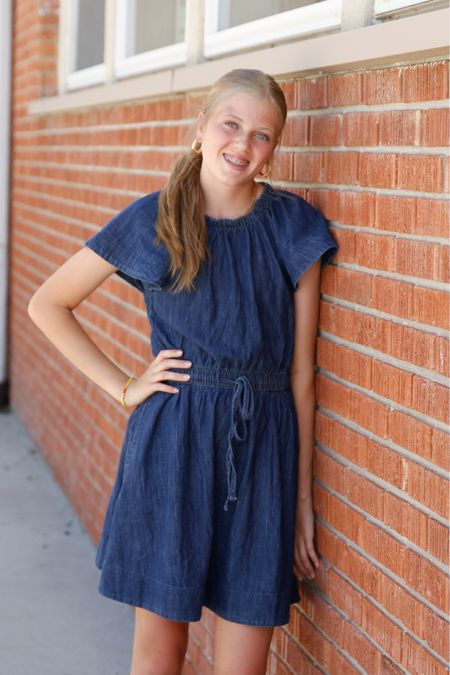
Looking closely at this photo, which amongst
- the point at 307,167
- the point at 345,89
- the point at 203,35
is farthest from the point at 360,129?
the point at 203,35

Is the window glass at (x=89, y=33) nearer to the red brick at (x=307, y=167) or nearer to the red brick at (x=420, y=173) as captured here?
the red brick at (x=307, y=167)

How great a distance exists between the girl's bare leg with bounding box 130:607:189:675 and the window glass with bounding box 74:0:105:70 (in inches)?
137

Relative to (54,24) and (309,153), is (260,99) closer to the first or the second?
(309,153)

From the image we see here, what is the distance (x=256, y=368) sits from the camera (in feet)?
9.68

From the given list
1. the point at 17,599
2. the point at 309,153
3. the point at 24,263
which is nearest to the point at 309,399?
the point at 309,153

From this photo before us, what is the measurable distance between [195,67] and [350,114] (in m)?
1.31

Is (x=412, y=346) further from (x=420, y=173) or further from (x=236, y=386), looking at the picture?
(x=236, y=386)

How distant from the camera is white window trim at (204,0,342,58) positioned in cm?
306

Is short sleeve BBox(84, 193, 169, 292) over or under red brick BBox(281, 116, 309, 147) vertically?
under

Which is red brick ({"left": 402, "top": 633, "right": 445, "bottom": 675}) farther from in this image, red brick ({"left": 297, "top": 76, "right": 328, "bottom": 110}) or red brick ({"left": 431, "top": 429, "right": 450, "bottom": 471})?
red brick ({"left": 297, "top": 76, "right": 328, "bottom": 110})

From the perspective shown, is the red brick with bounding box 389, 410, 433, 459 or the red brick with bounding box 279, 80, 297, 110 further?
the red brick with bounding box 279, 80, 297, 110

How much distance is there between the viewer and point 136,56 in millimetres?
5082

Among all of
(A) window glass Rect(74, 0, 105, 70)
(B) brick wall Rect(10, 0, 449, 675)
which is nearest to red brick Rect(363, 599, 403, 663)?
(B) brick wall Rect(10, 0, 449, 675)

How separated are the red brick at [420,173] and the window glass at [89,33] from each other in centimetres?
356
